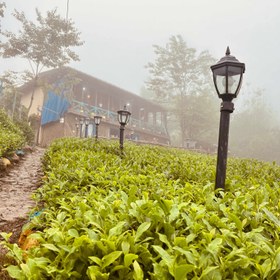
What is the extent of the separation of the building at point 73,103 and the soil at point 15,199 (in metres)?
14.1

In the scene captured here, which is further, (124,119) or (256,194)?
(124,119)

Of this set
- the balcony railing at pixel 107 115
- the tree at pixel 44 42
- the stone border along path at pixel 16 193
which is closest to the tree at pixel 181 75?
the balcony railing at pixel 107 115

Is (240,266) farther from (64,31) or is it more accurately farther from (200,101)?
(200,101)

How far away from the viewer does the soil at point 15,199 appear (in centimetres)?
394

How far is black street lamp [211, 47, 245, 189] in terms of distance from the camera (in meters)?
3.61

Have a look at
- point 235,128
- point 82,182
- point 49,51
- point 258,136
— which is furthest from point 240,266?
point 235,128

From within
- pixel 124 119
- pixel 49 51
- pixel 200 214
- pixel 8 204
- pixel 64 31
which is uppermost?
pixel 64 31

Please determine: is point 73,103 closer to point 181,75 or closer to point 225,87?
point 181,75

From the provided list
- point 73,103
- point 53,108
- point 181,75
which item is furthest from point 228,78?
point 181,75

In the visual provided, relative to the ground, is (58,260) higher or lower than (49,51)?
lower

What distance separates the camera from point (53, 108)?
26219 mm

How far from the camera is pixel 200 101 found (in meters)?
37.2

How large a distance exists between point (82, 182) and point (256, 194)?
2328 mm

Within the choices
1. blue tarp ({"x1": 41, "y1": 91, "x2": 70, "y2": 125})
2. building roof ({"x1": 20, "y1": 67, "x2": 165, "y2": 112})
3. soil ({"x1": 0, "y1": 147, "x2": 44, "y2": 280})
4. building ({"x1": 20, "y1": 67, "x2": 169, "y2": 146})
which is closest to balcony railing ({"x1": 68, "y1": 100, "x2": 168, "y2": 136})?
building ({"x1": 20, "y1": 67, "x2": 169, "y2": 146})
